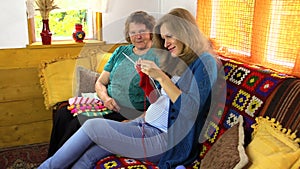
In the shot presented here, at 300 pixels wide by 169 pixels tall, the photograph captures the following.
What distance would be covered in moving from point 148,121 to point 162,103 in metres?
0.15

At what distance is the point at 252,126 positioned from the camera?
1.37 m

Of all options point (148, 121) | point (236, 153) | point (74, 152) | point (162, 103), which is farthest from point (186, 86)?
point (74, 152)

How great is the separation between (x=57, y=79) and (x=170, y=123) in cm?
133

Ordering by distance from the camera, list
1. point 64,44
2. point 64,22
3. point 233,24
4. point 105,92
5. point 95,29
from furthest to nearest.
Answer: point 95,29, point 64,22, point 64,44, point 105,92, point 233,24

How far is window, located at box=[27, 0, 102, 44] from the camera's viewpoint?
8.92 ft

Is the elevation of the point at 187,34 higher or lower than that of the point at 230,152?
higher

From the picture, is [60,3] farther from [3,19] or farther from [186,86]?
[186,86]

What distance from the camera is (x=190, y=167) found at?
1.54 meters

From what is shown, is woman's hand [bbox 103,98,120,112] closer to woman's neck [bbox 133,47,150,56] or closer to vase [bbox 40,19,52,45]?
woman's neck [bbox 133,47,150,56]

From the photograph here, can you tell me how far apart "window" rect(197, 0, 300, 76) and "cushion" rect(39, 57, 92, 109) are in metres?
1.19

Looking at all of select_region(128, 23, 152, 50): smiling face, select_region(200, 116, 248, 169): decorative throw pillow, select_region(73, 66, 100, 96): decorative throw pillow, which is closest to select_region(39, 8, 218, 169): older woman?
select_region(200, 116, 248, 169): decorative throw pillow

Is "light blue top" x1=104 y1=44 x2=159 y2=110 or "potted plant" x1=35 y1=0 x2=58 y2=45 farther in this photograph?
"potted plant" x1=35 y1=0 x2=58 y2=45

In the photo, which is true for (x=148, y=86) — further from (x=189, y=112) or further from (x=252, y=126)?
(x=252, y=126)

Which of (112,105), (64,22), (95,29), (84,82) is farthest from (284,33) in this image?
(64,22)
